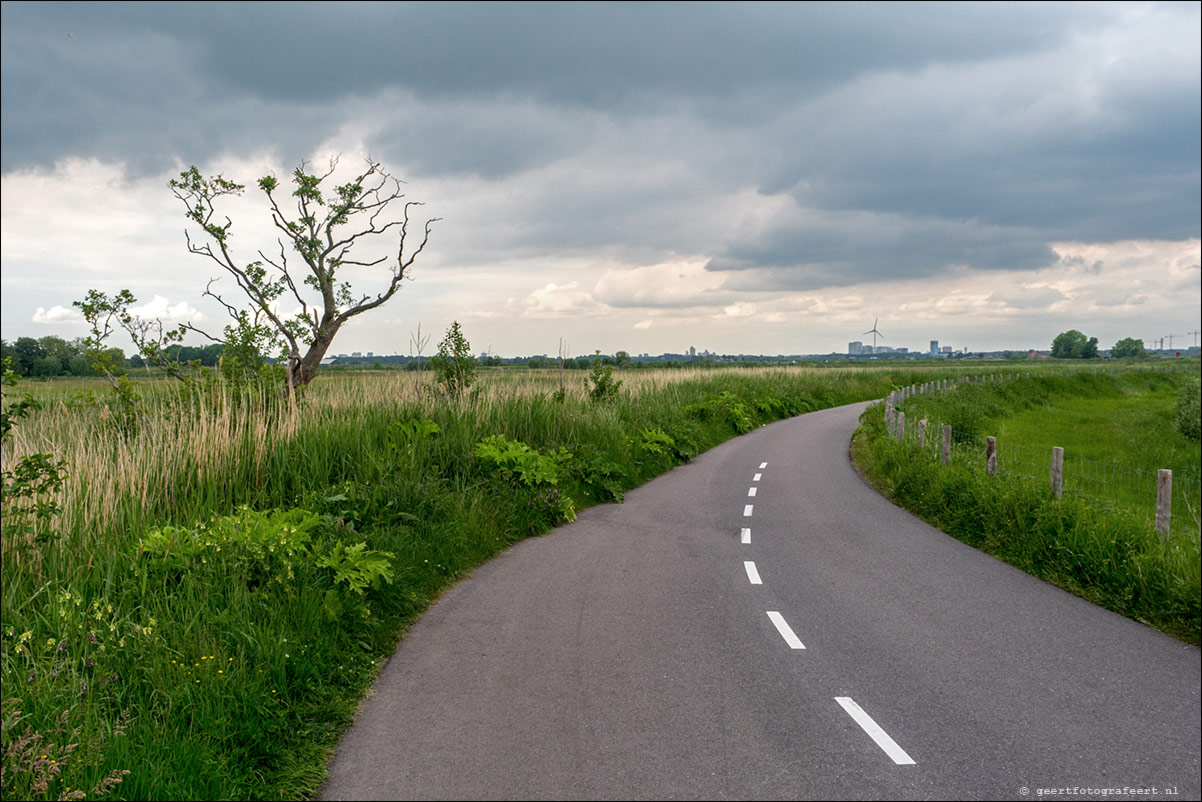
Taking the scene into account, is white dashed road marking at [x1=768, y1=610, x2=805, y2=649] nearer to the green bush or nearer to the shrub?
the shrub

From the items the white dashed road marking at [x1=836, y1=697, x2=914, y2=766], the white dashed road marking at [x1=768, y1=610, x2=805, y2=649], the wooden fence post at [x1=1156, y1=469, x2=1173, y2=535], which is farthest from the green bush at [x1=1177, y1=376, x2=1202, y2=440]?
the white dashed road marking at [x1=836, y1=697, x2=914, y2=766]

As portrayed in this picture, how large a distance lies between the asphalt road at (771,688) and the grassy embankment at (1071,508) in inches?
19.2

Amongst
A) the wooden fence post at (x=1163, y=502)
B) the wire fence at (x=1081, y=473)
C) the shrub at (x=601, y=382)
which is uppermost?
the shrub at (x=601, y=382)

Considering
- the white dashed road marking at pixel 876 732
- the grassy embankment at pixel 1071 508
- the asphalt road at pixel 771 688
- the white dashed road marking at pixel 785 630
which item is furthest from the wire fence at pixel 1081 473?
the white dashed road marking at pixel 876 732

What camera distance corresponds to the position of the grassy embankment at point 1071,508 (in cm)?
716

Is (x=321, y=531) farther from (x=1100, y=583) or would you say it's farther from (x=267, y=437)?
(x=1100, y=583)

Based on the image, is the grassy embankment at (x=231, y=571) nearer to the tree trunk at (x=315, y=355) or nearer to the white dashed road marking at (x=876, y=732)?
the white dashed road marking at (x=876, y=732)

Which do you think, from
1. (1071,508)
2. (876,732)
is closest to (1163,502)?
(1071,508)

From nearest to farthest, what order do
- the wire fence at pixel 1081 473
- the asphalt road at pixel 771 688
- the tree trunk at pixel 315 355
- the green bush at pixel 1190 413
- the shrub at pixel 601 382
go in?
the asphalt road at pixel 771 688 → the wire fence at pixel 1081 473 → the tree trunk at pixel 315 355 → the shrub at pixel 601 382 → the green bush at pixel 1190 413

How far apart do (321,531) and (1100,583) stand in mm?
8537

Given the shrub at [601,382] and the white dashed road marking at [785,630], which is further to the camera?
the shrub at [601,382]

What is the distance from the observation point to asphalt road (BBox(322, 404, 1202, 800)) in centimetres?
404

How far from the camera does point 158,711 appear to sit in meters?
4.40

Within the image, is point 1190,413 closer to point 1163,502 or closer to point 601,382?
point 601,382
